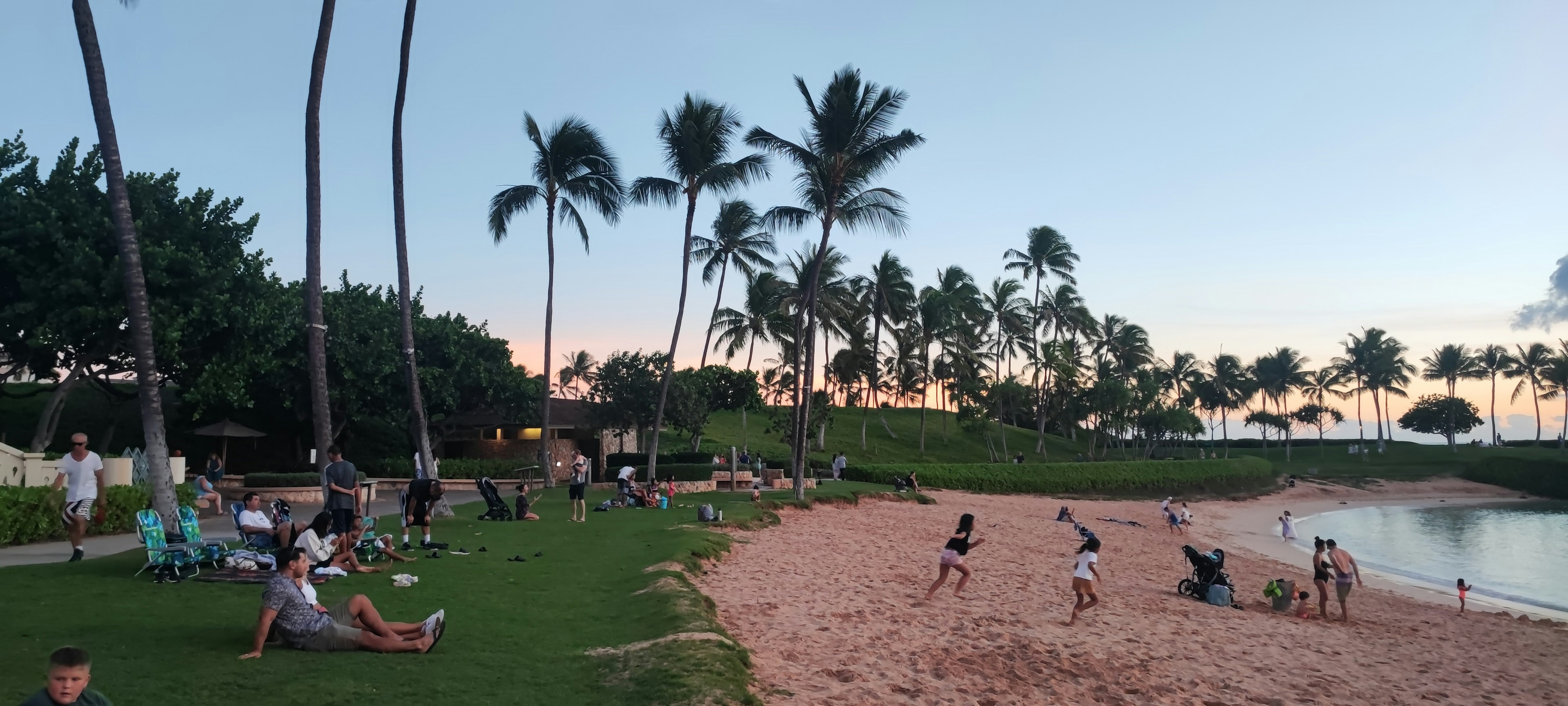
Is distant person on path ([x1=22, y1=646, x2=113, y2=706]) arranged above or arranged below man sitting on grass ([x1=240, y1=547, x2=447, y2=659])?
above

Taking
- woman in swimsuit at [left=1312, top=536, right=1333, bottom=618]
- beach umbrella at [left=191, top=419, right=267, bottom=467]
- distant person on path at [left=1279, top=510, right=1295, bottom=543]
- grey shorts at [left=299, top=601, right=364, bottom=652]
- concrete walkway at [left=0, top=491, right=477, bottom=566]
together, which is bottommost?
distant person on path at [left=1279, top=510, right=1295, bottom=543]

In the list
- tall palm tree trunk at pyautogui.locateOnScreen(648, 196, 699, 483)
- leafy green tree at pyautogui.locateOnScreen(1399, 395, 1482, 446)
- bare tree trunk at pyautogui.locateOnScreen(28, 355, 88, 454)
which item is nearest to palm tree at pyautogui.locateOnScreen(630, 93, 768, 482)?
tall palm tree trunk at pyautogui.locateOnScreen(648, 196, 699, 483)

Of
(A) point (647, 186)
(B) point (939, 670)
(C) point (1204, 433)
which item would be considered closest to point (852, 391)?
(C) point (1204, 433)

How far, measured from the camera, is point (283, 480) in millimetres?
26172

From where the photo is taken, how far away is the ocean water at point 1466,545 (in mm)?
23656

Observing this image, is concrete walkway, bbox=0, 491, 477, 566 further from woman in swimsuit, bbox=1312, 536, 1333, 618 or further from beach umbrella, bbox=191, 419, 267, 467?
woman in swimsuit, bbox=1312, 536, 1333, 618

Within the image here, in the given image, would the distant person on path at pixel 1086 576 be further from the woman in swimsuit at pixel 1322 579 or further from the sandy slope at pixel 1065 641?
the woman in swimsuit at pixel 1322 579

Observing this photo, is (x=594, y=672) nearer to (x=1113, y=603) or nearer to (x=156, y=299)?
(x=1113, y=603)

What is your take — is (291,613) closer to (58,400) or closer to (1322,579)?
(1322,579)

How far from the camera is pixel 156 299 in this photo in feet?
82.7

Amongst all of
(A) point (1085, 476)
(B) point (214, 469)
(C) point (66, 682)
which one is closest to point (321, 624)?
(C) point (66, 682)

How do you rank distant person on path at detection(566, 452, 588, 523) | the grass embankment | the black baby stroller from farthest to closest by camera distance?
the grass embankment < distant person on path at detection(566, 452, 588, 523) < the black baby stroller

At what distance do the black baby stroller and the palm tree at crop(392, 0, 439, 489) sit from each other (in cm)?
122

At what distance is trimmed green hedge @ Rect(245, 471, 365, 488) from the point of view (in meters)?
25.9
